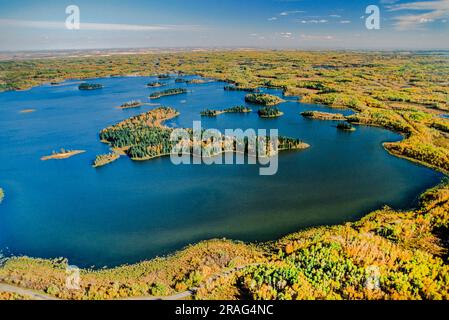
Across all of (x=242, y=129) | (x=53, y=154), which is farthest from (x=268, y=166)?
(x=53, y=154)

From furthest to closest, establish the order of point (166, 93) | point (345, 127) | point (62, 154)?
point (166, 93) < point (345, 127) < point (62, 154)

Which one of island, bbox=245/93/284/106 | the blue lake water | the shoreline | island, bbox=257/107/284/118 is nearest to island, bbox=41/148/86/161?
the shoreline

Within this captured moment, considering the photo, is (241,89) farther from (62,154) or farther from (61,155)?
(61,155)

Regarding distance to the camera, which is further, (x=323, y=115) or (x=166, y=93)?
(x=166, y=93)

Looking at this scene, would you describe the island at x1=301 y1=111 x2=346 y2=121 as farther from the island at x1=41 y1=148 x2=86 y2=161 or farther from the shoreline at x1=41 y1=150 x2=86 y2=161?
the island at x1=41 y1=148 x2=86 y2=161

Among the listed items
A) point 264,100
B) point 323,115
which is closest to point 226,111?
point 264,100

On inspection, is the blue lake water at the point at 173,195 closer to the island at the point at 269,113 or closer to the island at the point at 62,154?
the island at the point at 62,154
